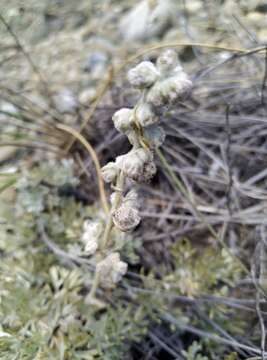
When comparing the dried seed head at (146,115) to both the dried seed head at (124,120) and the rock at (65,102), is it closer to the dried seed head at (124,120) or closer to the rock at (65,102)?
the dried seed head at (124,120)

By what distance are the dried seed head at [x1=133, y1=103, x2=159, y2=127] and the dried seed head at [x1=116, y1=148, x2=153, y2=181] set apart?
69 millimetres

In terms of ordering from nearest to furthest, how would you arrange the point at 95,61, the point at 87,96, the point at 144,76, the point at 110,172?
1. the point at 144,76
2. the point at 110,172
3. the point at 87,96
4. the point at 95,61

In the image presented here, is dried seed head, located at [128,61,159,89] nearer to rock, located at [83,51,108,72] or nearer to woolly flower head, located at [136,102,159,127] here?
woolly flower head, located at [136,102,159,127]

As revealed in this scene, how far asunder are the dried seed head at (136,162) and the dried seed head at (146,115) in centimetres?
7

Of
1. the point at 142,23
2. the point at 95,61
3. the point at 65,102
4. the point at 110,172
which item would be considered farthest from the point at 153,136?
the point at 142,23

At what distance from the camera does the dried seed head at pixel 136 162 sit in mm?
1083

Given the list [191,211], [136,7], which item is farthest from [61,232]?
[136,7]

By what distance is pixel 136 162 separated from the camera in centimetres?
108

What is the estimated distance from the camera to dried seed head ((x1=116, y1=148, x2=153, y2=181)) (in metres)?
1.08

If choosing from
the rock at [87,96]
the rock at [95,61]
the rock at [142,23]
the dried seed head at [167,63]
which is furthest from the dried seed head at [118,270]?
the rock at [142,23]

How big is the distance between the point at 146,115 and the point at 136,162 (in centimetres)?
11

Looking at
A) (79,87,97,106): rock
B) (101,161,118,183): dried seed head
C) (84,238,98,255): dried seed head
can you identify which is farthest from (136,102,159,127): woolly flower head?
(79,87,97,106): rock

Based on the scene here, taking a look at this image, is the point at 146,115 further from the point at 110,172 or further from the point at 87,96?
the point at 87,96

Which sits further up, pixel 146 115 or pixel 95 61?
pixel 95 61
